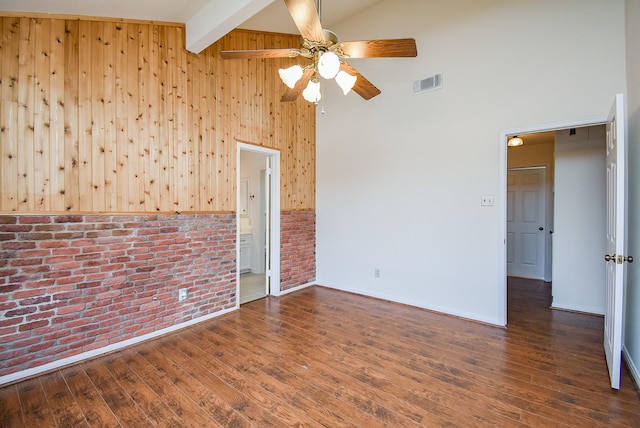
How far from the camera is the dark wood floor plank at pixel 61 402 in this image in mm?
1856

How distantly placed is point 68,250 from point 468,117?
4.25m

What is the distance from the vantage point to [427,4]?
371 centimetres

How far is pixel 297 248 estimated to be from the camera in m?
4.71

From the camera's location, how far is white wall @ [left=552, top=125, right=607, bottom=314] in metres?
3.65

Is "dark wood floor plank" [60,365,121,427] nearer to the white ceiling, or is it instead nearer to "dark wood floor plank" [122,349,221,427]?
"dark wood floor plank" [122,349,221,427]

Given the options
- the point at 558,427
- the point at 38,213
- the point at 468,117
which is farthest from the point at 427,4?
the point at 38,213

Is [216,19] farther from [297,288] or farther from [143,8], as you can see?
[297,288]

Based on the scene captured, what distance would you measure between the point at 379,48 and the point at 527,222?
5106mm

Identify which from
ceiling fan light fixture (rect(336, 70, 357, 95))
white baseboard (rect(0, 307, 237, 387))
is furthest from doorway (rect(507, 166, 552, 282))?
white baseboard (rect(0, 307, 237, 387))

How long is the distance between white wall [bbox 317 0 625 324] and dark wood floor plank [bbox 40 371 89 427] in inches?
133

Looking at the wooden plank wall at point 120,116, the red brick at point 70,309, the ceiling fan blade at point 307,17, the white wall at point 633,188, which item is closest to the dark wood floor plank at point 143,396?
the red brick at point 70,309

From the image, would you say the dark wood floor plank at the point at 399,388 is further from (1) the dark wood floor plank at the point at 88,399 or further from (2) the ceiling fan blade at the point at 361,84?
(2) the ceiling fan blade at the point at 361,84

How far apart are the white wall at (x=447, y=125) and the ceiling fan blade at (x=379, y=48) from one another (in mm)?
1636

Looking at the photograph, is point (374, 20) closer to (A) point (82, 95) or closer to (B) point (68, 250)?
(A) point (82, 95)
